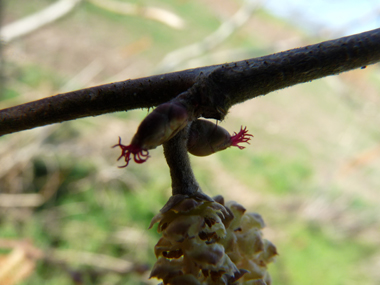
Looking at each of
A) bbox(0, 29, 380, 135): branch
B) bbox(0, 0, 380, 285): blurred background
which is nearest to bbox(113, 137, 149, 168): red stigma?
bbox(0, 29, 380, 135): branch

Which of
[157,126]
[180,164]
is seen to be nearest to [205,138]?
[180,164]

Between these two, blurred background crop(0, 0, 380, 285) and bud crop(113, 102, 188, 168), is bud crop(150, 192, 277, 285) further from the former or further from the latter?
blurred background crop(0, 0, 380, 285)

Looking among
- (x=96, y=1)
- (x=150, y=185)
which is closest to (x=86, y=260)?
(x=150, y=185)

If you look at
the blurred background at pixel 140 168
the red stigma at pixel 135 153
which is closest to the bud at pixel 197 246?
the red stigma at pixel 135 153

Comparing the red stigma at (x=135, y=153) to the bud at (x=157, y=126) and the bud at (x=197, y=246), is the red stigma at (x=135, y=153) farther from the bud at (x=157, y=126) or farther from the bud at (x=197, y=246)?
the bud at (x=197, y=246)

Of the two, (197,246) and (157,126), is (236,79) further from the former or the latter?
(197,246)

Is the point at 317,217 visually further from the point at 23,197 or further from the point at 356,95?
the point at 23,197
